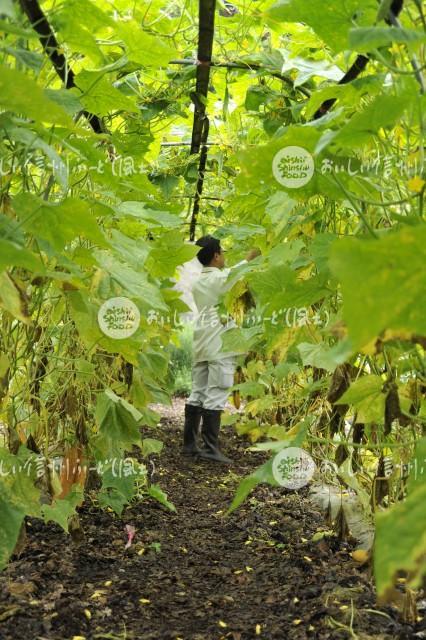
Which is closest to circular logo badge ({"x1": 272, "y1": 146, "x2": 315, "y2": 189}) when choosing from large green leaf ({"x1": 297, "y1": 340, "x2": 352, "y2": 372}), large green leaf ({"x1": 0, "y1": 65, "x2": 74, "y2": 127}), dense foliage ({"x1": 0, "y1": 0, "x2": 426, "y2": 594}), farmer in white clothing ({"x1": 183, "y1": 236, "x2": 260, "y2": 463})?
dense foliage ({"x1": 0, "y1": 0, "x2": 426, "y2": 594})

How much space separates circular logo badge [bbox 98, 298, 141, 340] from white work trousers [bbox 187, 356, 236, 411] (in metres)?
2.64

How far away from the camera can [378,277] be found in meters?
0.58

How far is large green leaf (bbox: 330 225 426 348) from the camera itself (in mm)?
570

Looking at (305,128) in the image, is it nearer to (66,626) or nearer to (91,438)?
(66,626)

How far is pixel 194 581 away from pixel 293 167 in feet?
4.44

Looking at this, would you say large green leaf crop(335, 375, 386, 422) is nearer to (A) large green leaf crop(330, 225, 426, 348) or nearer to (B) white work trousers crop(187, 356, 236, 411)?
(A) large green leaf crop(330, 225, 426, 348)

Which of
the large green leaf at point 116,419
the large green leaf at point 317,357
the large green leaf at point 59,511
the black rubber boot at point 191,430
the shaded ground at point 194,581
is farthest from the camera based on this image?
the black rubber boot at point 191,430

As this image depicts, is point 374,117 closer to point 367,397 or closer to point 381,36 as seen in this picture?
point 381,36

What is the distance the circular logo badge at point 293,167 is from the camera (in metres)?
1.12

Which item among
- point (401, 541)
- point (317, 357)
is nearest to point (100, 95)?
point (317, 357)

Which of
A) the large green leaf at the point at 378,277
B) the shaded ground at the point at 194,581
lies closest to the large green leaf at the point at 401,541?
the large green leaf at the point at 378,277

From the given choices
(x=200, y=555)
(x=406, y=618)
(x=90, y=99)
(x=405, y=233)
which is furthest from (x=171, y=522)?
(x=405, y=233)

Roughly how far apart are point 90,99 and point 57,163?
58 centimetres

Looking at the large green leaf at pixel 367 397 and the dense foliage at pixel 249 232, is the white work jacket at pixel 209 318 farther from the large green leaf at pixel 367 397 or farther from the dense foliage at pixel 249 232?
the large green leaf at pixel 367 397
